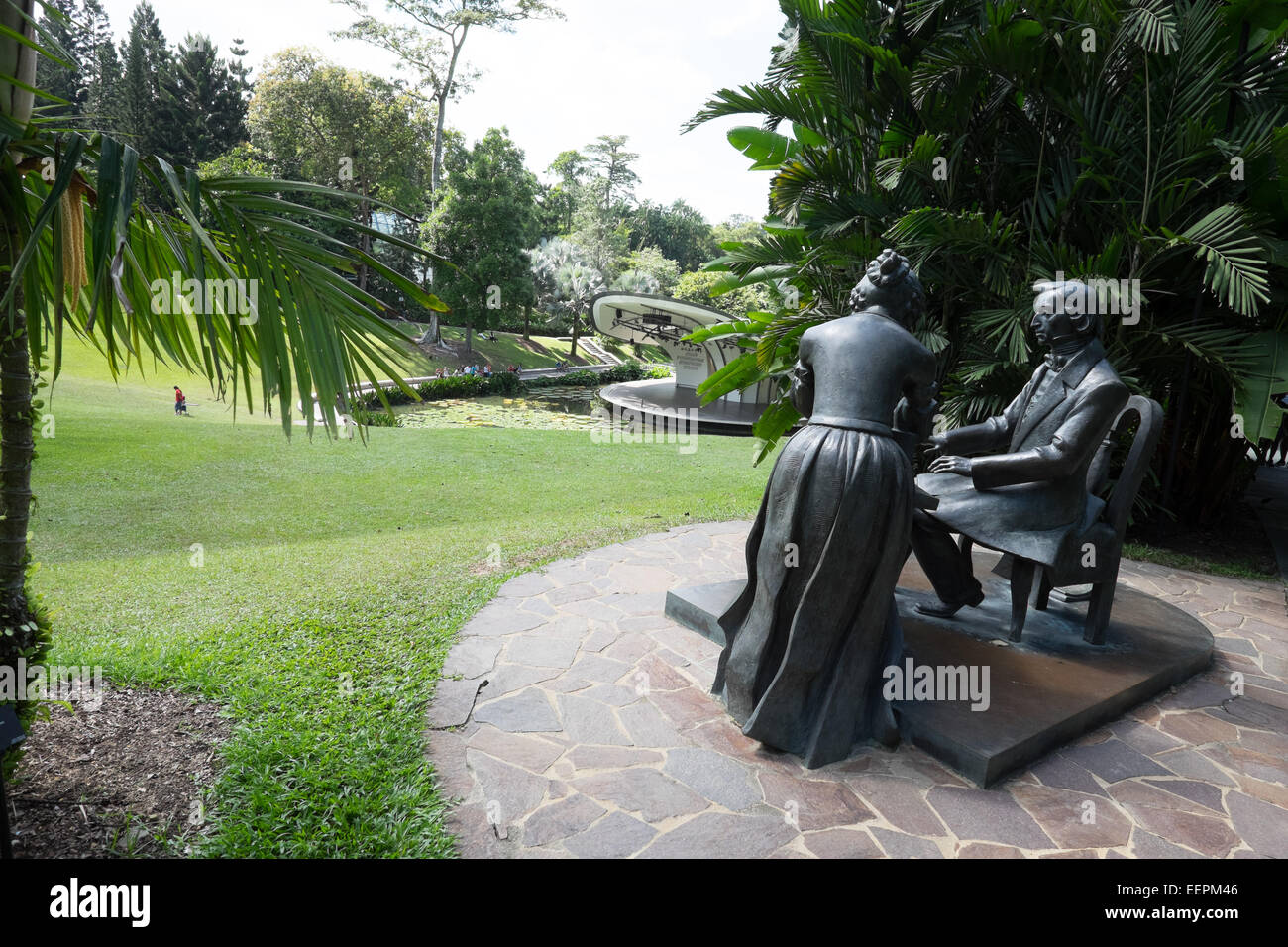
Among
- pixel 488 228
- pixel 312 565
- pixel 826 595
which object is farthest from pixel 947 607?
pixel 488 228

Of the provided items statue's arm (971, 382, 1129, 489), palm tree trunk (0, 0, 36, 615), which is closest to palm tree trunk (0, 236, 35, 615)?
palm tree trunk (0, 0, 36, 615)

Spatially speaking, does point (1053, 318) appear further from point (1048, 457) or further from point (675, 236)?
point (675, 236)

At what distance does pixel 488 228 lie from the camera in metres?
26.1

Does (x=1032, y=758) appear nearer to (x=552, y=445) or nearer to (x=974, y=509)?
(x=974, y=509)

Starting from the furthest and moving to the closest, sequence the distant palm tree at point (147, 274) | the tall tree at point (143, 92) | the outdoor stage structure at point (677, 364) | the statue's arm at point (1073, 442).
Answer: the tall tree at point (143, 92)
the outdoor stage structure at point (677, 364)
the statue's arm at point (1073, 442)
the distant palm tree at point (147, 274)

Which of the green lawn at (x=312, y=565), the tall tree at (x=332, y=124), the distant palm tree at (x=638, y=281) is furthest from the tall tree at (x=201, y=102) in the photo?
the green lawn at (x=312, y=565)

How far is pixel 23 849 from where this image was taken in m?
2.48

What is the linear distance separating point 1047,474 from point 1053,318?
878 millimetres

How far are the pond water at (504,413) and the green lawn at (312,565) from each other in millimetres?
4067

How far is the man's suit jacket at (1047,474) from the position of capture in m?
3.77

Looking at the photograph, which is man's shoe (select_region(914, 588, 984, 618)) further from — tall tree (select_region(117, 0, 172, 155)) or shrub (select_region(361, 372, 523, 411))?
tall tree (select_region(117, 0, 172, 155))

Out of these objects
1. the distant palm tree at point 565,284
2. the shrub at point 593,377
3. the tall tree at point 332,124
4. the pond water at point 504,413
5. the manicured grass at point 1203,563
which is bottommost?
the manicured grass at point 1203,563

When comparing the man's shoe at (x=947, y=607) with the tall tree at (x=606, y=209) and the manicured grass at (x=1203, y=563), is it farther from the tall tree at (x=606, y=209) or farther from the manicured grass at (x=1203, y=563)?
the tall tree at (x=606, y=209)

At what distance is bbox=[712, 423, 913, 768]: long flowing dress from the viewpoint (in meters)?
3.04
